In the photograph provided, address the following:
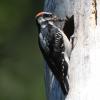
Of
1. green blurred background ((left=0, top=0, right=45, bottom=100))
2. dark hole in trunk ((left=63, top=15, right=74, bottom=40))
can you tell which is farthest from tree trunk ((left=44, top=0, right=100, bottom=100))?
green blurred background ((left=0, top=0, right=45, bottom=100))

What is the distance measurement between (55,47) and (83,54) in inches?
34.8

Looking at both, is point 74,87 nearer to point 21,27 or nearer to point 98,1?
point 98,1

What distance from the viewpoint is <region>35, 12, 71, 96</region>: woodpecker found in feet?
26.0

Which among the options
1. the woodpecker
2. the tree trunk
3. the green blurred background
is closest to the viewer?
the tree trunk

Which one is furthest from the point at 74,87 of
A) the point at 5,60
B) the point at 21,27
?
the point at 21,27

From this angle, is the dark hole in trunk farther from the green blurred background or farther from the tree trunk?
the green blurred background

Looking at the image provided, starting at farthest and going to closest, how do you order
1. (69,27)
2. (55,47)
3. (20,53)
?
1. (20,53)
2. (55,47)
3. (69,27)

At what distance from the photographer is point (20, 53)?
16.2 metres

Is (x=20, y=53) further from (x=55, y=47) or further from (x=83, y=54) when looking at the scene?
(x=83, y=54)

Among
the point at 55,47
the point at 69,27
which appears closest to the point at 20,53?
the point at 55,47

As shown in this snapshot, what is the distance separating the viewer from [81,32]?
7.71 metres

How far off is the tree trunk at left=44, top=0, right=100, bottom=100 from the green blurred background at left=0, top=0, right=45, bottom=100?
23.6ft

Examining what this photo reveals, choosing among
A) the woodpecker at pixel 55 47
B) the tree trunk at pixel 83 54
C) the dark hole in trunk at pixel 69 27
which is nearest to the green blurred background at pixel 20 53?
the woodpecker at pixel 55 47

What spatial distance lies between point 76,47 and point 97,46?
0.37 m
